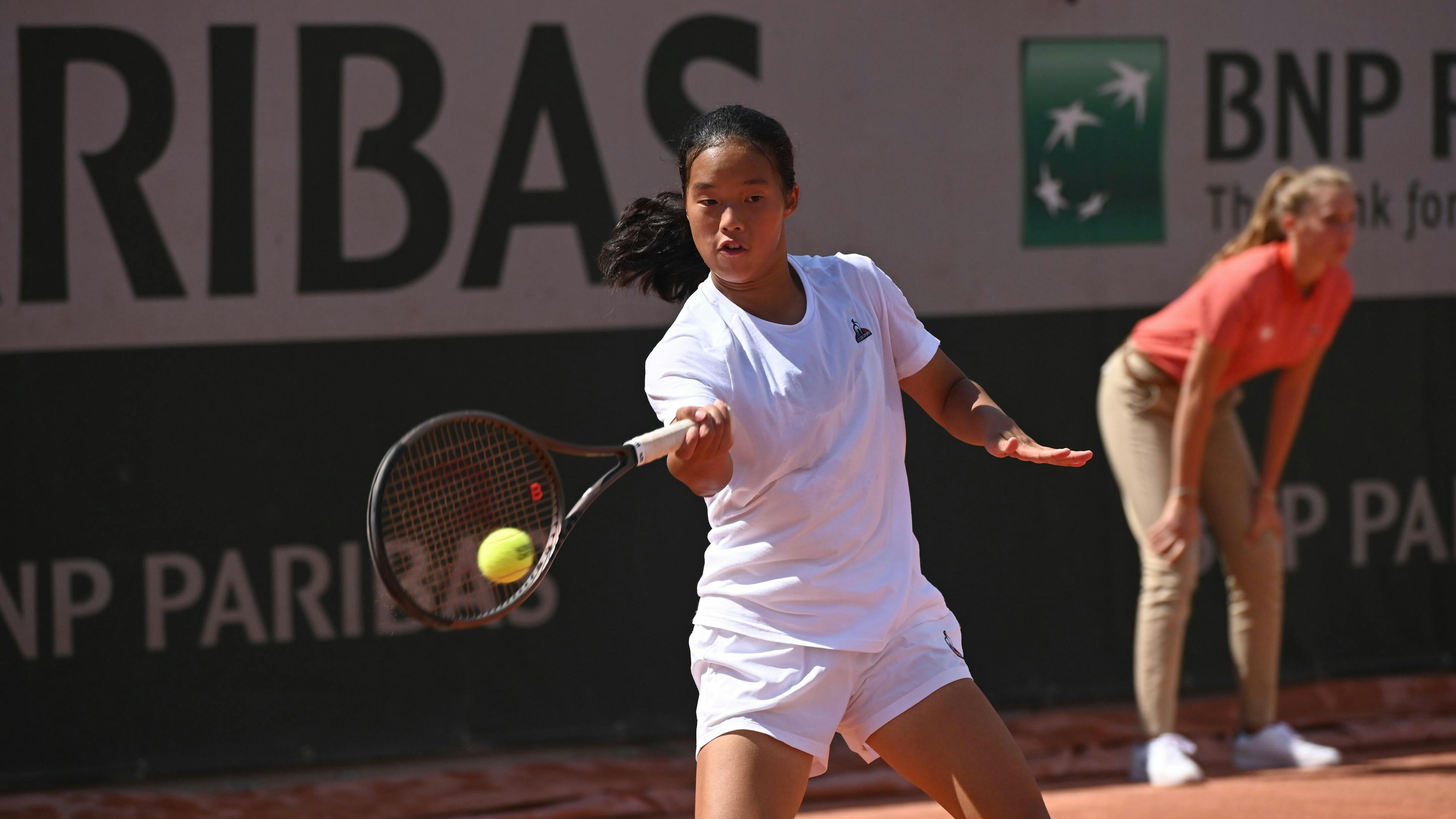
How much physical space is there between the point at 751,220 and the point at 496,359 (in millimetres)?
2415

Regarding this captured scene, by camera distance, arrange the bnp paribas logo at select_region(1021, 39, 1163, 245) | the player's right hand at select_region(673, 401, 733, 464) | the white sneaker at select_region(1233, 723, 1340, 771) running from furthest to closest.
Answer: the bnp paribas logo at select_region(1021, 39, 1163, 245) < the white sneaker at select_region(1233, 723, 1340, 771) < the player's right hand at select_region(673, 401, 733, 464)

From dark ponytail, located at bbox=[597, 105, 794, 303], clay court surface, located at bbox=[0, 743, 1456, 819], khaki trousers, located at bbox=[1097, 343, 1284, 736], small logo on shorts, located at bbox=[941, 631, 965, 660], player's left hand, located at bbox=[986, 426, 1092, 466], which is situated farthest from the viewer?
khaki trousers, located at bbox=[1097, 343, 1284, 736]

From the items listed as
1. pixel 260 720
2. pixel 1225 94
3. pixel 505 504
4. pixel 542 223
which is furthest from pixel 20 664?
pixel 1225 94

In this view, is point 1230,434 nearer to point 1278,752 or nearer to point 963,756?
point 1278,752

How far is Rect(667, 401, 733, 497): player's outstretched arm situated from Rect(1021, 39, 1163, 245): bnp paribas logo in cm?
296

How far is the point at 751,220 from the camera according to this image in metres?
2.37

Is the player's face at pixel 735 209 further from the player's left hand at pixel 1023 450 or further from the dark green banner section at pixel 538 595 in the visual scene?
the dark green banner section at pixel 538 595

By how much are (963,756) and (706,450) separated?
0.61 m

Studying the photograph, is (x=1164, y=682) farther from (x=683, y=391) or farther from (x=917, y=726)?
(x=683, y=391)

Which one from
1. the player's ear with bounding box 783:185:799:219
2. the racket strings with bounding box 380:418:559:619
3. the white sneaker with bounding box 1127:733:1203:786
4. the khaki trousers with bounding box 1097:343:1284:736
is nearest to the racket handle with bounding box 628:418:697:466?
the racket strings with bounding box 380:418:559:619

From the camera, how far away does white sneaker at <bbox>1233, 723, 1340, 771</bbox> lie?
4.50m

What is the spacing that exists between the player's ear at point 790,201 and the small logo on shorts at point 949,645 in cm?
71

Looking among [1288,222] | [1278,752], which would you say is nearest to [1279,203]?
[1288,222]

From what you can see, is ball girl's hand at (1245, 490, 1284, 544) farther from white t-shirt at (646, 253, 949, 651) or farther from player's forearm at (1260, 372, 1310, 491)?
white t-shirt at (646, 253, 949, 651)
